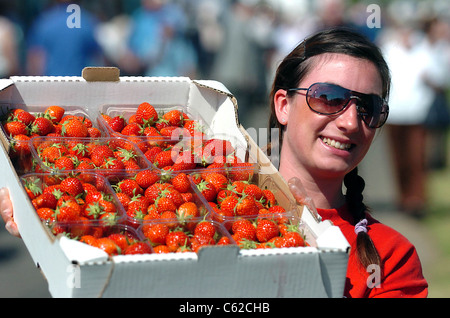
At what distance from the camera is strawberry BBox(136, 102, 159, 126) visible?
130 inches

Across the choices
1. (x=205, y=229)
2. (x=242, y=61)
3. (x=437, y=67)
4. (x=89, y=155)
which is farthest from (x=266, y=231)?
(x=242, y=61)

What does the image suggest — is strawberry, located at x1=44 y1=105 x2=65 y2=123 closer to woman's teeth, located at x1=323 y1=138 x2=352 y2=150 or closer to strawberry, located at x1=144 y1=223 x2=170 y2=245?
strawberry, located at x1=144 y1=223 x2=170 y2=245

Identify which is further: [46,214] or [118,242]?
[46,214]

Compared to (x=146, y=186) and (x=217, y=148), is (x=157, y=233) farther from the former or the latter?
(x=217, y=148)

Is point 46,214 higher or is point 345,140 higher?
point 345,140

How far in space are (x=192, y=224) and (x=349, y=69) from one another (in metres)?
0.81

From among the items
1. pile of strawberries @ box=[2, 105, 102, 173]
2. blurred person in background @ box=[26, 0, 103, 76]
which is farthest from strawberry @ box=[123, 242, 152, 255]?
blurred person in background @ box=[26, 0, 103, 76]

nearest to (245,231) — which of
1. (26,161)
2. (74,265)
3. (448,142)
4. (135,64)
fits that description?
(74,265)

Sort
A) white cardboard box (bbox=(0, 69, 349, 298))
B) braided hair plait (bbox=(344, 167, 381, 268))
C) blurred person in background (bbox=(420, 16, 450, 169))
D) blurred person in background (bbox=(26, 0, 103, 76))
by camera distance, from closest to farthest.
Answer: white cardboard box (bbox=(0, 69, 349, 298)) → braided hair plait (bbox=(344, 167, 381, 268)) → blurred person in background (bbox=(26, 0, 103, 76)) → blurred person in background (bbox=(420, 16, 450, 169))

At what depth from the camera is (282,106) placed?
2.92 m

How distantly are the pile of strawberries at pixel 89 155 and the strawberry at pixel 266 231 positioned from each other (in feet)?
2.10

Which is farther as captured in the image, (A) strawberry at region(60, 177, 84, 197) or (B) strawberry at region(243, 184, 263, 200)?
(B) strawberry at region(243, 184, 263, 200)

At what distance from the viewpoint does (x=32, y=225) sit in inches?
95.3

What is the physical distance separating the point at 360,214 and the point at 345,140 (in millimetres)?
359
